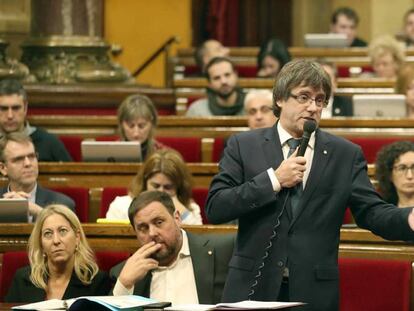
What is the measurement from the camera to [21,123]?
715 cm

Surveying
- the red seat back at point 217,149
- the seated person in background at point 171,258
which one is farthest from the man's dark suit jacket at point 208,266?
the red seat back at point 217,149

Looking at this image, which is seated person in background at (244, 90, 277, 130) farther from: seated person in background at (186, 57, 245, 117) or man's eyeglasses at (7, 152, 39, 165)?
man's eyeglasses at (7, 152, 39, 165)

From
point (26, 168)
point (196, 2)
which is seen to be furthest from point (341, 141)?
point (196, 2)

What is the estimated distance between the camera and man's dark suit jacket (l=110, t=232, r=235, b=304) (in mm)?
4668

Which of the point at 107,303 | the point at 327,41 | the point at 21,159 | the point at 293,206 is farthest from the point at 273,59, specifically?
the point at 107,303

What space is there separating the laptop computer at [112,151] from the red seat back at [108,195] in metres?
0.39

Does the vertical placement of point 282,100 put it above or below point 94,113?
above

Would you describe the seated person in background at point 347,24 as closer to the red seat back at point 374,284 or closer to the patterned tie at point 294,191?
the red seat back at point 374,284

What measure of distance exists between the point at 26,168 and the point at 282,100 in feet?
7.87

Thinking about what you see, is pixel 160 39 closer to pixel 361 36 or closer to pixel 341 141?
pixel 361 36

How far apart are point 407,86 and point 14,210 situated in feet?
10.2

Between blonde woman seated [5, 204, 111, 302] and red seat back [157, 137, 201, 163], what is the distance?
7.35 ft

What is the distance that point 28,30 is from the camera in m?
9.92

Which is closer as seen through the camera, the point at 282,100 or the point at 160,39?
the point at 282,100
